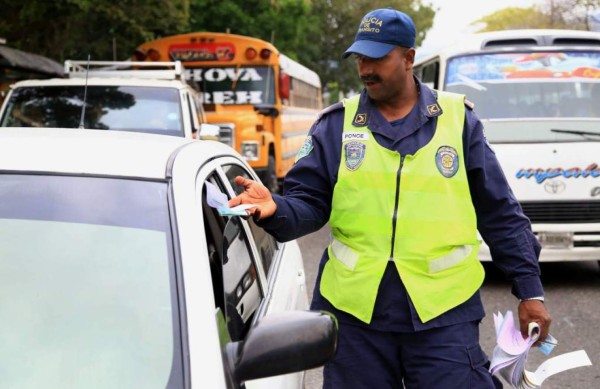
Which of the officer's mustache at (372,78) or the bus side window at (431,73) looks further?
the bus side window at (431,73)

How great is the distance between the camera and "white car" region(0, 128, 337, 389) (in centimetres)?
189

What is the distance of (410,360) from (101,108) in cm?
637

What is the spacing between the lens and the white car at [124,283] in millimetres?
Answer: 1888

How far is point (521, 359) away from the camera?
268cm

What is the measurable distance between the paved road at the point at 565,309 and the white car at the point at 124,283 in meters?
2.71

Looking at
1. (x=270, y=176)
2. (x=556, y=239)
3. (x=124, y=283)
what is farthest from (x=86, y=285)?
(x=270, y=176)

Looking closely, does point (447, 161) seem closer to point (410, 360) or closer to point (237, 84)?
point (410, 360)

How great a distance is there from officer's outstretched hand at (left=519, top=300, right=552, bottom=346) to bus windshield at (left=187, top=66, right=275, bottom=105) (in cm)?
1019

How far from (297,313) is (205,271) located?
0.26 meters

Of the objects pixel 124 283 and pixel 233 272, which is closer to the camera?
pixel 124 283

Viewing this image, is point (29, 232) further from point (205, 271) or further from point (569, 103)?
point (569, 103)

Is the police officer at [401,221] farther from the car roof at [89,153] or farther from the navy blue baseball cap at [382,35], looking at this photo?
the car roof at [89,153]

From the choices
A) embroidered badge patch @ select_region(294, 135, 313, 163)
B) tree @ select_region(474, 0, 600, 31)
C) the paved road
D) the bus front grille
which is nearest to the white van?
the bus front grille

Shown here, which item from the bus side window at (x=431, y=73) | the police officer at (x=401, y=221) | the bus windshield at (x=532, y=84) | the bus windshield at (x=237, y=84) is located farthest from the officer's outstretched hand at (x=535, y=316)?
the bus windshield at (x=237, y=84)
